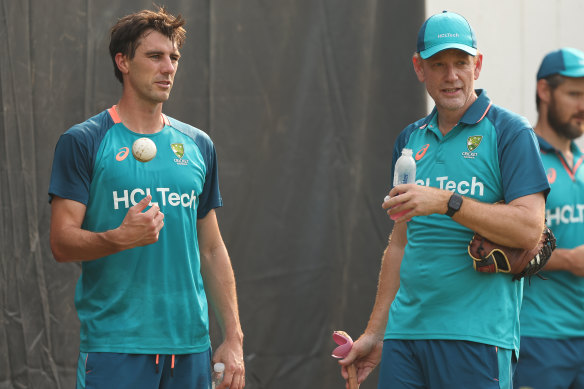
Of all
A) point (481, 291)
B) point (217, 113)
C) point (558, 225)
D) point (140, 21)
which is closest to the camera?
point (481, 291)

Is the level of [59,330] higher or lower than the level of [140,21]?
lower

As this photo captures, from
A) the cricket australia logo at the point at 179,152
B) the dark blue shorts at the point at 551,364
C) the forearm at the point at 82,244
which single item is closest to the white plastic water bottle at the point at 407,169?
the cricket australia logo at the point at 179,152

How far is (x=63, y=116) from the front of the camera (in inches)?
192

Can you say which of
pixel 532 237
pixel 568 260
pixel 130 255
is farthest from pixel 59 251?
pixel 568 260

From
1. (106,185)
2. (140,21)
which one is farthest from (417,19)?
(106,185)

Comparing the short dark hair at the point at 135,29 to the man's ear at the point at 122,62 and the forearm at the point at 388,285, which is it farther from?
the forearm at the point at 388,285

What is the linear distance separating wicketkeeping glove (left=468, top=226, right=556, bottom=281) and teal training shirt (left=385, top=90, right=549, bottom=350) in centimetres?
10

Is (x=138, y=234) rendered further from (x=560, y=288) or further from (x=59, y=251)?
(x=560, y=288)

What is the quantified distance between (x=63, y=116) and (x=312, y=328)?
7.02 feet

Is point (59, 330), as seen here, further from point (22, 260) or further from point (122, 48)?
point (122, 48)

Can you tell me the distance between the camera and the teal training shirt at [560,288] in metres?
4.07

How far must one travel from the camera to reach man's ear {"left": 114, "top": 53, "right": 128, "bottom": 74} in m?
3.69

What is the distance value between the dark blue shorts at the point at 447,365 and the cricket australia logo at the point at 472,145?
0.78 m

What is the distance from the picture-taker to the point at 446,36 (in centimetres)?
339
